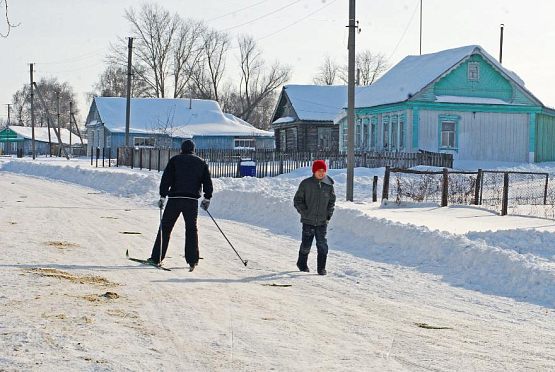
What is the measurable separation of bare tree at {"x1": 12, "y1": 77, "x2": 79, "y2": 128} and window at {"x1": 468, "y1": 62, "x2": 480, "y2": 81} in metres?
119

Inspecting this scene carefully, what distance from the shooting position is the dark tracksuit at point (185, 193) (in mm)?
10867

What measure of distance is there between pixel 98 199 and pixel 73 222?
766 cm

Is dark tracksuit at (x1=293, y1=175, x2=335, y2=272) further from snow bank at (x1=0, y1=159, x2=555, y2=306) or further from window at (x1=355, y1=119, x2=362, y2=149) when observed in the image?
window at (x1=355, y1=119, x2=362, y2=149)

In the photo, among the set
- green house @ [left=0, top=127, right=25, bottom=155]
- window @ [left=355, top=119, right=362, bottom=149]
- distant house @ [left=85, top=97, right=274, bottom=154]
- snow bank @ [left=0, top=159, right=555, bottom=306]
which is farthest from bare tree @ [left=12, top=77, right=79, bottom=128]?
snow bank @ [left=0, top=159, right=555, bottom=306]

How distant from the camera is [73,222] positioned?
16.7m

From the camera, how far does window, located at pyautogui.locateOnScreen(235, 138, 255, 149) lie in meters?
70.2

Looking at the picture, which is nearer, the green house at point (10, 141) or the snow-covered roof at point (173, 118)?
the snow-covered roof at point (173, 118)

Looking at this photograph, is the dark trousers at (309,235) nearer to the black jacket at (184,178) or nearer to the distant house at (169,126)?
the black jacket at (184,178)

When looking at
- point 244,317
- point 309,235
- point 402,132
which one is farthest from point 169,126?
point 244,317

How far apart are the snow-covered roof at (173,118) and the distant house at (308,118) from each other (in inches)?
398

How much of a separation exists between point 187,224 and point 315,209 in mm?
Answer: 1797

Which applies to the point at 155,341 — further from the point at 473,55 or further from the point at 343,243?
the point at 473,55

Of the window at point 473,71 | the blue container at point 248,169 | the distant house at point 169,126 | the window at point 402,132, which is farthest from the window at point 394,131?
the distant house at point 169,126

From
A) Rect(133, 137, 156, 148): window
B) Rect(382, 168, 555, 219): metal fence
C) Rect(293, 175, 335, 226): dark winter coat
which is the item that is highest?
Rect(133, 137, 156, 148): window
